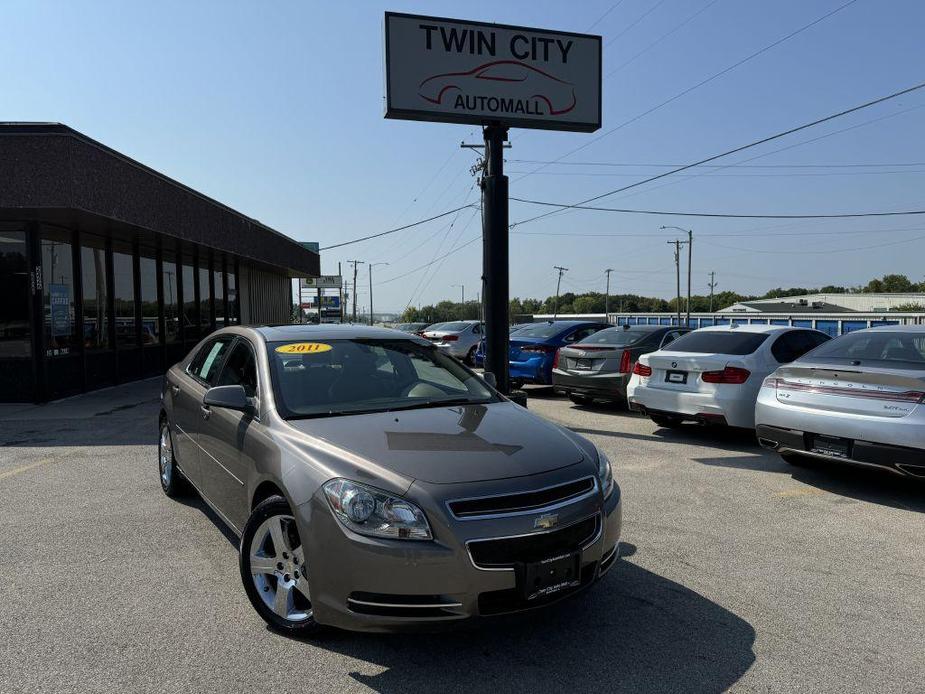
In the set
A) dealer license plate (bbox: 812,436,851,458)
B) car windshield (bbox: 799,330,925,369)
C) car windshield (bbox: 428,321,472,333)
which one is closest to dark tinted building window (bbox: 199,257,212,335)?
car windshield (bbox: 428,321,472,333)

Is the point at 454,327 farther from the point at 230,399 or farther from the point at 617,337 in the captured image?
the point at 230,399

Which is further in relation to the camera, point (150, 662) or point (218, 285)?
point (218, 285)

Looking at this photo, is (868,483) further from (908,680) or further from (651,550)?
(908,680)

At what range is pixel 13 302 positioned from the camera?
11828 millimetres

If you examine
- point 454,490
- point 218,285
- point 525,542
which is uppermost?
point 218,285

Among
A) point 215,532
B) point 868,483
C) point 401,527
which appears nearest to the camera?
point 401,527

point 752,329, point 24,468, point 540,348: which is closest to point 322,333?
point 24,468

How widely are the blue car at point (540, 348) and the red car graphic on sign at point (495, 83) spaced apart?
3.99m

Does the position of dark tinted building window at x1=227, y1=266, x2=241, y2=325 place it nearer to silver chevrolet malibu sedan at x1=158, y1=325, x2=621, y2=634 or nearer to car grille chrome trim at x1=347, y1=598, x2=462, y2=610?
silver chevrolet malibu sedan at x1=158, y1=325, x2=621, y2=634

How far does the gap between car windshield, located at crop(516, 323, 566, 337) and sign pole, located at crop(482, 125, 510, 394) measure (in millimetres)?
2242

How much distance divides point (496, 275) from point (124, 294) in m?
9.54

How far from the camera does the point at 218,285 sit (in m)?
23.0

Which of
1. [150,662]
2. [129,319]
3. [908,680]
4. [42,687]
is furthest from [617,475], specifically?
[129,319]

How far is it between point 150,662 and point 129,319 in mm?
14194
